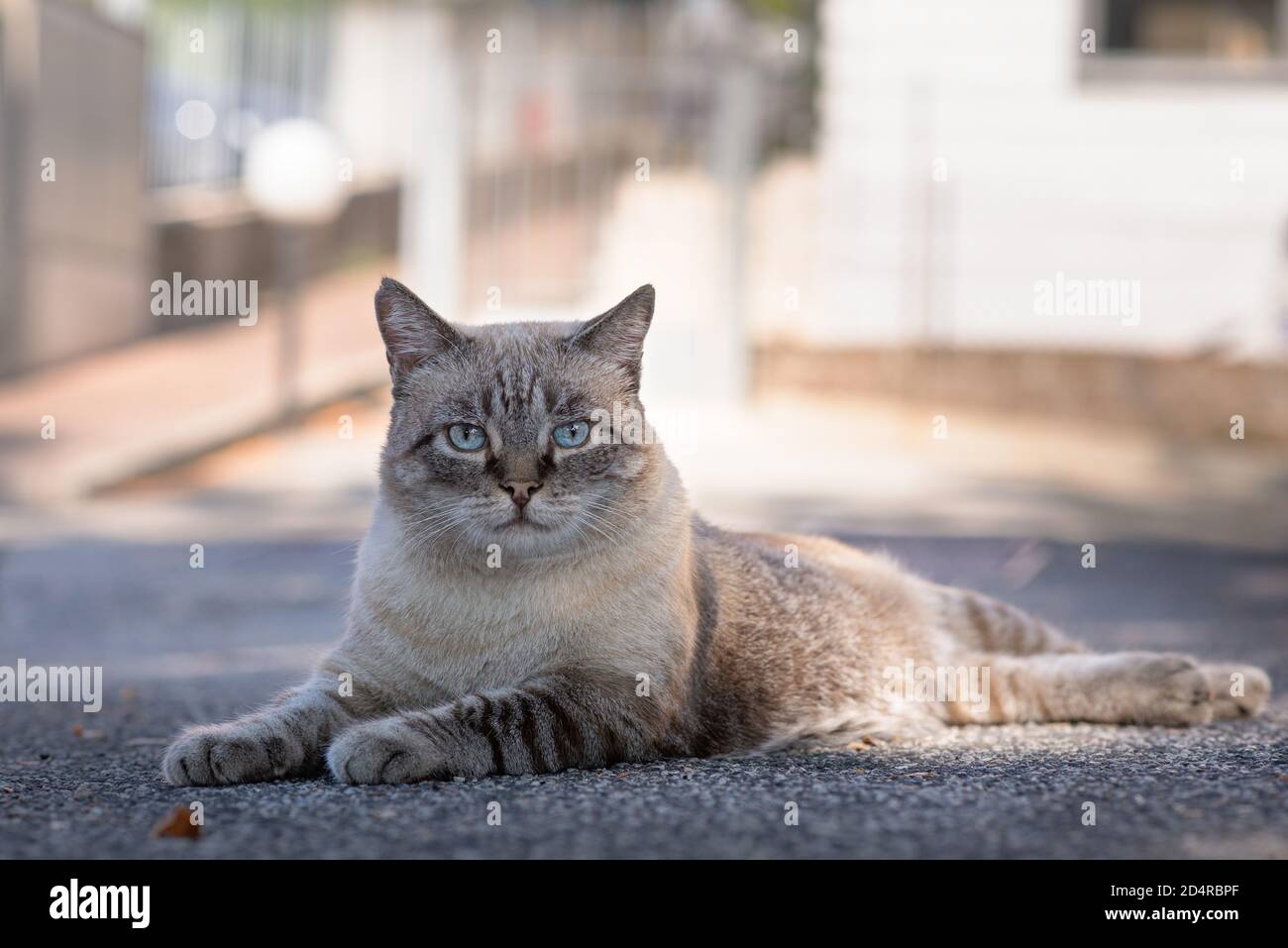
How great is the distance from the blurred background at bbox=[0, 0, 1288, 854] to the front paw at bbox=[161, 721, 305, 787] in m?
3.55

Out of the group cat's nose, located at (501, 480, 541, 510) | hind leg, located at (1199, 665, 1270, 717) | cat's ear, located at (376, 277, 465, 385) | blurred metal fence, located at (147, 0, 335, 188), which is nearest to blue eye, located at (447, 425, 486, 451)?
cat's nose, located at (501, 480, 541, 510)

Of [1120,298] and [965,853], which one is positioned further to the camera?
[1120,298]

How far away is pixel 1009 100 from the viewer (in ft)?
35.0

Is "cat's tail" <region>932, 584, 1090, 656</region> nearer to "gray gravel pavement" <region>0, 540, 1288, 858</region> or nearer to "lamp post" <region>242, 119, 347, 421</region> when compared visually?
"gray gravel pavement" <region>0, 540, 1288, 858</region>

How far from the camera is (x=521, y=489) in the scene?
317cm

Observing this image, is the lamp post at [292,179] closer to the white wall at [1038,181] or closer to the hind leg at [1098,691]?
the white wall at [1038,181]

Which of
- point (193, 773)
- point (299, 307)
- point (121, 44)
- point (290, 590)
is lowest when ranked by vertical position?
point (290, 590)

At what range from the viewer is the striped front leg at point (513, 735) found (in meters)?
2.96

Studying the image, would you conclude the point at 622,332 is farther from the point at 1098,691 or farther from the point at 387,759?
the point at 1098,691

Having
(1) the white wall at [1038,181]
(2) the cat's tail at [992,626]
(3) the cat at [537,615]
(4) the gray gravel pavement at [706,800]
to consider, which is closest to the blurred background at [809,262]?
(1) the white wall at [1038,181]

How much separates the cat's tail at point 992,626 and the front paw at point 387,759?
1.80m
